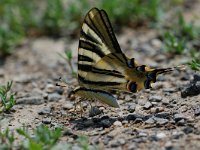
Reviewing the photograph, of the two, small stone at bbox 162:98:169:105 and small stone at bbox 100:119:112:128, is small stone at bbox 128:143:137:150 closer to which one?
small stone at bbox 100:119:112:128

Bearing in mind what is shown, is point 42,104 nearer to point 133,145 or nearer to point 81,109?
point 81,109

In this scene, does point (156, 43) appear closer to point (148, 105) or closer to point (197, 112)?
point (148, 105)

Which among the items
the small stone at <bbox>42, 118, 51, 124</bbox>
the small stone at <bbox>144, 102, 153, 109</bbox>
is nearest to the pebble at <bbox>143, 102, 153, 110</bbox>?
the small stone at <bbox>144, 102, 153, 109</bbox>

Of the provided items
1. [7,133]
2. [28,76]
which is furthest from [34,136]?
[28,76]

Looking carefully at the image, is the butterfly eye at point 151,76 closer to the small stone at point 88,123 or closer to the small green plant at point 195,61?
the small green plant at point 195,61

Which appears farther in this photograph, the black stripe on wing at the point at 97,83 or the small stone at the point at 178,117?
the black stripe on wing at the point at 97,83

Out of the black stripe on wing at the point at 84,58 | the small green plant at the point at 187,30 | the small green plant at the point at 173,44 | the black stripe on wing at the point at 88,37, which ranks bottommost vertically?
the black stripe on wing at the point at 84,58

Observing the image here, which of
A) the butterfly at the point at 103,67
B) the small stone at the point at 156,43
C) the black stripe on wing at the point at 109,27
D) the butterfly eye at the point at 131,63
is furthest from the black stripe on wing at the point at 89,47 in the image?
the small stone at the point at 156,43
